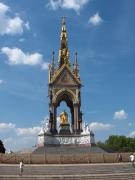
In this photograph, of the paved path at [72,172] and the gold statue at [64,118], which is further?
the gold statue at [64,118]

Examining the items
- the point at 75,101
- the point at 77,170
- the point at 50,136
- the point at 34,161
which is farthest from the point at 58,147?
the point at 77,170

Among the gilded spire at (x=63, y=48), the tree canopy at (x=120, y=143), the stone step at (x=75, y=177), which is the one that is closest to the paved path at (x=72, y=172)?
the stone step at (x=75, y=177)

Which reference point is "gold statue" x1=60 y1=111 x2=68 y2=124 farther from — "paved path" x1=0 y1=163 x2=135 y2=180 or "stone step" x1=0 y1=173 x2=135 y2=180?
"stone step" x1=0 y1=173 x2=135 y2=180

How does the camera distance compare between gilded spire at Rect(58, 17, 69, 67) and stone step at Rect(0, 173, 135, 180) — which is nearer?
stone step at Rect(0, 173, 135, 180)

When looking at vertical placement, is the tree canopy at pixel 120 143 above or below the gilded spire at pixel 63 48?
below

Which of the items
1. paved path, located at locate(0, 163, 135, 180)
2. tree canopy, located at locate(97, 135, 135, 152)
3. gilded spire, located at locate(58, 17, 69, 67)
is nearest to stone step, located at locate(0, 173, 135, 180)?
paved path, located at locate(0, 163, 135, 180)

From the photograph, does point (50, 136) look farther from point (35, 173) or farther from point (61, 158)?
point (35, 173)

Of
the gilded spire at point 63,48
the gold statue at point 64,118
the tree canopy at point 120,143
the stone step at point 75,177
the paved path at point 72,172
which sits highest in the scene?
the gilded spire at point 63,48

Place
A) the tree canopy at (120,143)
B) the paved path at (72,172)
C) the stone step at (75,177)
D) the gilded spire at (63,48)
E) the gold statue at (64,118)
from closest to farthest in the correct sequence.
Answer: the stone step at (75,177) → the paved path at (72,172) → the gold statue at (64,118) → the gilded spire at (63,48) → the tree canopy at (120,143)

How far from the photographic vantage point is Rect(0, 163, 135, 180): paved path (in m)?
31.0

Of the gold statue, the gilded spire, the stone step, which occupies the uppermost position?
the gilded spire

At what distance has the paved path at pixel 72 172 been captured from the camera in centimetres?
3100

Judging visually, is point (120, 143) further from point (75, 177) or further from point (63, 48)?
point (75, 177)

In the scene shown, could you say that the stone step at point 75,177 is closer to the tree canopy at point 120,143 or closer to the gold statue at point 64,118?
the gold statue at point 64,118
